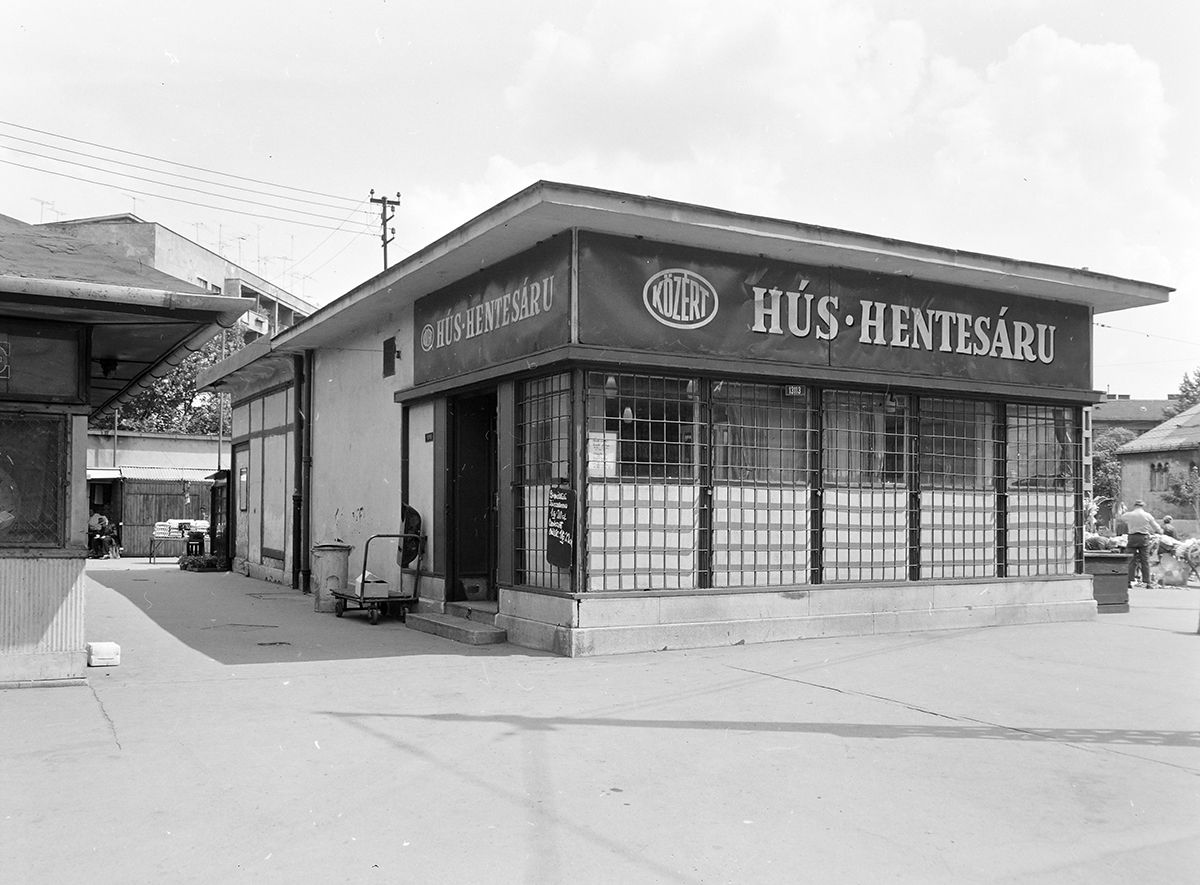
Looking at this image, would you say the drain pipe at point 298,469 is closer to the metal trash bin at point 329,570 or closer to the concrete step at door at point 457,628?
the metal trash bin at point 329,570

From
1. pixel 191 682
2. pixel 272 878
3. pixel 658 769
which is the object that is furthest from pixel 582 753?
pixel 191 682

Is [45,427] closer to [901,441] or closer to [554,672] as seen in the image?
[554,672]

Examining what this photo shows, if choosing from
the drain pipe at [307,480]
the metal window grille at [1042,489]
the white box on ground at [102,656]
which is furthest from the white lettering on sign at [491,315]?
the metal window grille at [1042,489]

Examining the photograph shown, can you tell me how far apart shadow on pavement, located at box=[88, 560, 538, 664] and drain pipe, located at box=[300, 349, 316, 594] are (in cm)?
69

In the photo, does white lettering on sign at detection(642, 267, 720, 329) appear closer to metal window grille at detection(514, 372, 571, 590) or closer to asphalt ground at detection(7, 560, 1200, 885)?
metal window grille at detection(514, 372, 571, 590)

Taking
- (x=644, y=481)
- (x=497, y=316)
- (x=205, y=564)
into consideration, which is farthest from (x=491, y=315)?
(x=205, y=564)

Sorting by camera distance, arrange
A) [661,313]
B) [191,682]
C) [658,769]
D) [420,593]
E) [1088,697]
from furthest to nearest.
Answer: [420,593]
[661,313]
[191,682]
[1088,697]
[658,769]

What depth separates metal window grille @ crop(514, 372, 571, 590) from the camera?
10.7 metres

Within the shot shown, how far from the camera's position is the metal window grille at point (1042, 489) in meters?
13.3

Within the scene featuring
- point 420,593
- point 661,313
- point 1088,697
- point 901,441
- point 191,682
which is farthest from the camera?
point 420,593

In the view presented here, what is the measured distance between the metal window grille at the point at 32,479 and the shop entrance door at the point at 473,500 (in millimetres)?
5237

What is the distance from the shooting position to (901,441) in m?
12.4

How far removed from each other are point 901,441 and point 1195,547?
40.6 feet

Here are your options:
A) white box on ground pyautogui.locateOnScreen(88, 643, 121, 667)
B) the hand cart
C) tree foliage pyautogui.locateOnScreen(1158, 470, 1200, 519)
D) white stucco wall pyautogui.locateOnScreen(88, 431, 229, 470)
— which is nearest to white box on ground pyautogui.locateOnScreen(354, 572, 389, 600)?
the hand cart
